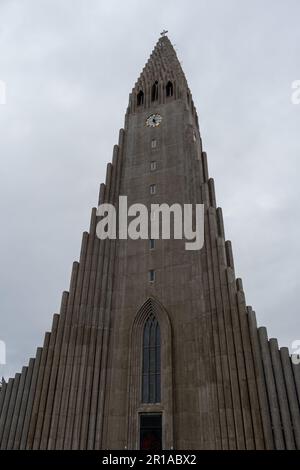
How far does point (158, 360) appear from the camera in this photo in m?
29.9

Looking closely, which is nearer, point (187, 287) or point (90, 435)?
point (90, 435)

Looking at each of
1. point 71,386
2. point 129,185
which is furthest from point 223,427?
point 129,185

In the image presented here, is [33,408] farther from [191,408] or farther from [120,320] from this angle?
[191,408]

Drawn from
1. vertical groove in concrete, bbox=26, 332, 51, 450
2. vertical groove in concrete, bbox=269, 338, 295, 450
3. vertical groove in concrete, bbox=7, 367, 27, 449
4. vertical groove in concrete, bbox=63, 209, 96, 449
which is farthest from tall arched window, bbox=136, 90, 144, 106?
vertical groove in concrete, bbox=269, 338, 295, 450

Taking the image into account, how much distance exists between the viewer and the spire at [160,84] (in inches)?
1831

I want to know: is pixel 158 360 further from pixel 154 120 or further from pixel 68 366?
pixel 154 120

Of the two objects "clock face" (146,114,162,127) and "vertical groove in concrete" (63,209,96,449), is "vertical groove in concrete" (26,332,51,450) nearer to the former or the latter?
"vertical groove in concrete" (63,209,96,449)

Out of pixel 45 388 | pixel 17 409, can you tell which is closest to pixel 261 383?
pixel 45 388

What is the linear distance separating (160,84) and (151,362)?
33.4m

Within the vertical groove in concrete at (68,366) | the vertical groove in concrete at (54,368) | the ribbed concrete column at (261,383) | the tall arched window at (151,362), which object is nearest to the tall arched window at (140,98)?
the vertical groove in concrete at (68,366)

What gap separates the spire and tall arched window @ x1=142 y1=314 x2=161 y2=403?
2639 centimetres

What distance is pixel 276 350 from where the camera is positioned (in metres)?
26.2

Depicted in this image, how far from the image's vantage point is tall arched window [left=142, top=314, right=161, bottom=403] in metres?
28.8
